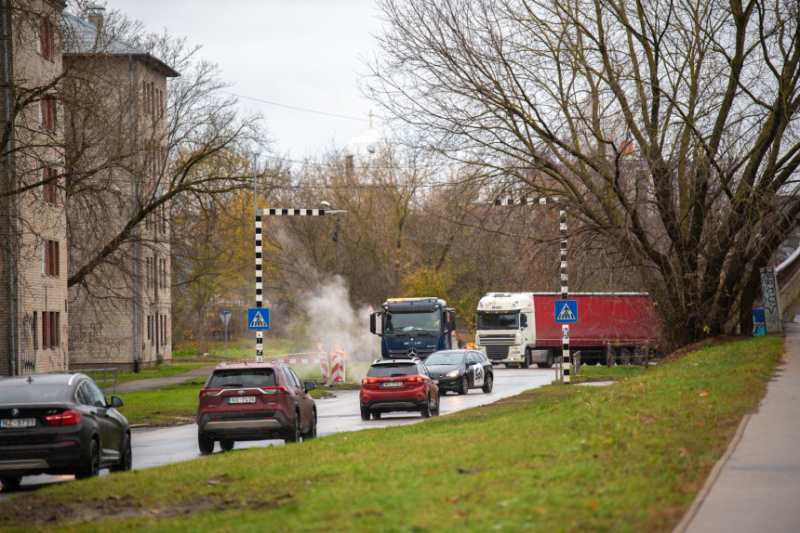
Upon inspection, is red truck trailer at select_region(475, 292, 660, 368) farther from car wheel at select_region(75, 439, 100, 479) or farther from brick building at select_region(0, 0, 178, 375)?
car wheel at select_region(75, 439, 100, 479)

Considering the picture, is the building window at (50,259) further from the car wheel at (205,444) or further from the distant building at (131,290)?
the car wheel at (205,444)

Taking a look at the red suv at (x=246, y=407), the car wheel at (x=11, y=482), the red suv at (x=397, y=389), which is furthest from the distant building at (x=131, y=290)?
the car wheel at (x=11, y=482)

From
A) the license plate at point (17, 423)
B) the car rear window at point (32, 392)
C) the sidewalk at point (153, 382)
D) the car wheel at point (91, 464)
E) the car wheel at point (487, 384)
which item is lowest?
the sidewalk at point (153, 382)

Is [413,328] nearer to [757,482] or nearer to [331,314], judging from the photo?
[331,314]

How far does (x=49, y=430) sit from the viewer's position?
12.7 meters

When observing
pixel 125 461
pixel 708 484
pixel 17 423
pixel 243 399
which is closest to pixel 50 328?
pixel 243 399

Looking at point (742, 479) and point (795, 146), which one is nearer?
point (742, 479)

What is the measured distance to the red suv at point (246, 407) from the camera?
Answer: 17188 millimetres

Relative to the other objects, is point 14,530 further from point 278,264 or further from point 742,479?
point 278,264

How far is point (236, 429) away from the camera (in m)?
17.2

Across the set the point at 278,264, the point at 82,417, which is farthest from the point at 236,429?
A: the point at 278,264

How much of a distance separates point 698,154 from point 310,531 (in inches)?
689

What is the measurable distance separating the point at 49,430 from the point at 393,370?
1257cm

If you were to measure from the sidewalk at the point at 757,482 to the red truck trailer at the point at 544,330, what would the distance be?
35.2m
